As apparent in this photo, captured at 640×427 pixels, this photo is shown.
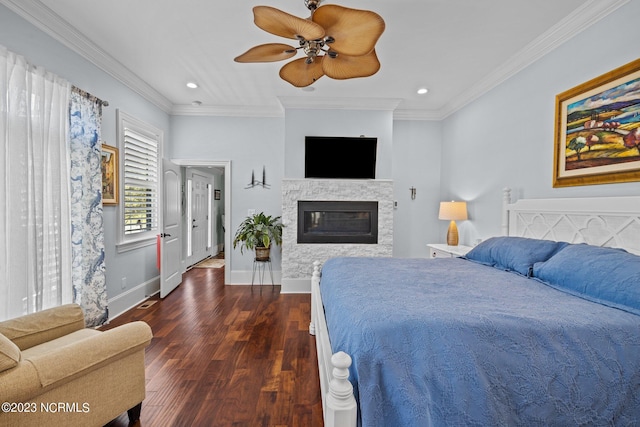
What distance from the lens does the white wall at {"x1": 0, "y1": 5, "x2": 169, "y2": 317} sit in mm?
2262

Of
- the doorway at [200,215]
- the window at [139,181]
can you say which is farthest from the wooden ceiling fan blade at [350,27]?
the doorway at [200,215]

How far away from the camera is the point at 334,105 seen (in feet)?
14.6

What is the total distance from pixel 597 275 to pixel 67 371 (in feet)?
8.95

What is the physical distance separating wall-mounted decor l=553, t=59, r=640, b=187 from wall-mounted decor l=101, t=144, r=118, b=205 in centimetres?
443

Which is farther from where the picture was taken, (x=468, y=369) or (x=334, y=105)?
(x=334, y=105)

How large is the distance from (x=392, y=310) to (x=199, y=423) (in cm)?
139

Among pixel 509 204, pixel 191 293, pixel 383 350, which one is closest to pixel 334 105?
pixel 509 204

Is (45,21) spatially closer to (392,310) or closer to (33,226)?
(33,226)

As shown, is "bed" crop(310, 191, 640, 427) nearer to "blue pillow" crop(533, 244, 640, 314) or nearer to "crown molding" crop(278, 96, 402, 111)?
"blue pillow" crop(533, 244, 640, 314)

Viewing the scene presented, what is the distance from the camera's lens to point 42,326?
5.88 feet

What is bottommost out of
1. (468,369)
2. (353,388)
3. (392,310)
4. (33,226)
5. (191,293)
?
(191,293)

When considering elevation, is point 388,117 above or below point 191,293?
above

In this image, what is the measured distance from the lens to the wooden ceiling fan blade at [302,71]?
220 centimetres

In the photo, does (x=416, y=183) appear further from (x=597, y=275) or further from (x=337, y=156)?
(x=597, y=275)
